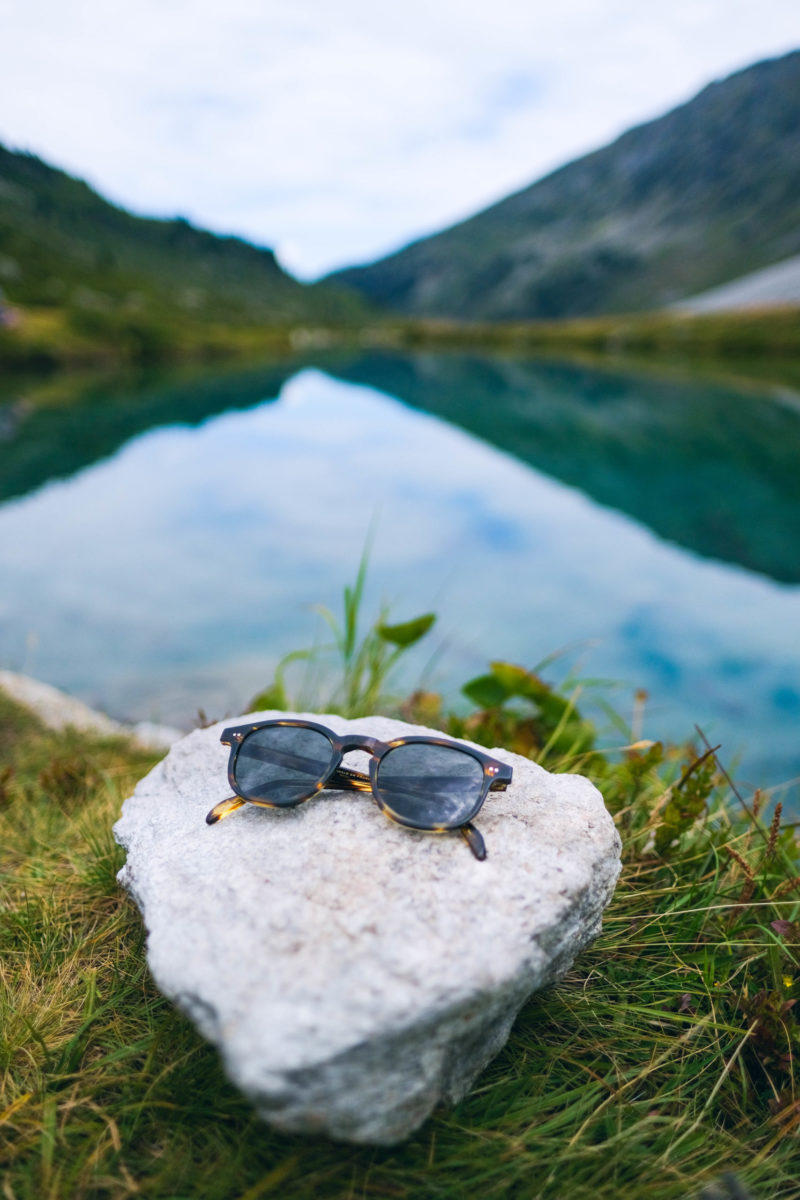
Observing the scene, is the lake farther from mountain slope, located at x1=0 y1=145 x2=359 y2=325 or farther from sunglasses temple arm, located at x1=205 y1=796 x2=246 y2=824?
mountain slope, located at x1=0 y1=145 x2=359 y2=325

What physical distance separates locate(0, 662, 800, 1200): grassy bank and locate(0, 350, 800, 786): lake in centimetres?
176

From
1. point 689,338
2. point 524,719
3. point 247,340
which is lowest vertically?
point 524,719

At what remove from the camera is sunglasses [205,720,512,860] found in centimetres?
173

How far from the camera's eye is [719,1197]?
1244 mm

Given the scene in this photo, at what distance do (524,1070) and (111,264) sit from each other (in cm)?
13736

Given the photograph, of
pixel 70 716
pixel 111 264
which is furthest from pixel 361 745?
pixel 111 264

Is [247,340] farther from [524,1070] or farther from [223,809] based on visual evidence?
[524,1070]

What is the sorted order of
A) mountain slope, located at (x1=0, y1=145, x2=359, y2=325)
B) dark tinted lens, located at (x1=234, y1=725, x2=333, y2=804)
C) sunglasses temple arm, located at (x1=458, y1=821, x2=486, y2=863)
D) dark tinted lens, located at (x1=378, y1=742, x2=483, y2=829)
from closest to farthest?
sunglasses temple arm, located at (x1=458, y1=821, x2=486, y2=863) → dark tinted lens, located at (x1=378, y1=742, x2=483, y2=829) → dark tinted lens, located at (x1=234, y1=725, x2=333, y2=804) → mountain slope, located at (x1=0, y1=145, x2=359, y2=325)

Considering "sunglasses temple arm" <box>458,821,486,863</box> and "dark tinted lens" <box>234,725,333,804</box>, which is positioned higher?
"dark tinted lens" <box>234,725,333,804</box>

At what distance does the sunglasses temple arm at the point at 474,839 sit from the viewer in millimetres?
1596

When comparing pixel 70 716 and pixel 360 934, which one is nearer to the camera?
pixel 360 934

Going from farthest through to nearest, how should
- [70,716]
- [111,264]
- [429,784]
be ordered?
1. [111,264]
2. [70,716]
3. [429,784]

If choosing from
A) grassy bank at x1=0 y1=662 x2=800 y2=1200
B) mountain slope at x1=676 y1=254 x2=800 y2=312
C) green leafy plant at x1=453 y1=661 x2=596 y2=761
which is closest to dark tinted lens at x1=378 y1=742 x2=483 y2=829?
grassy bank at x1=0 y1=662 x2=800 y2=1200

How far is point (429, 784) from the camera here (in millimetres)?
1774
